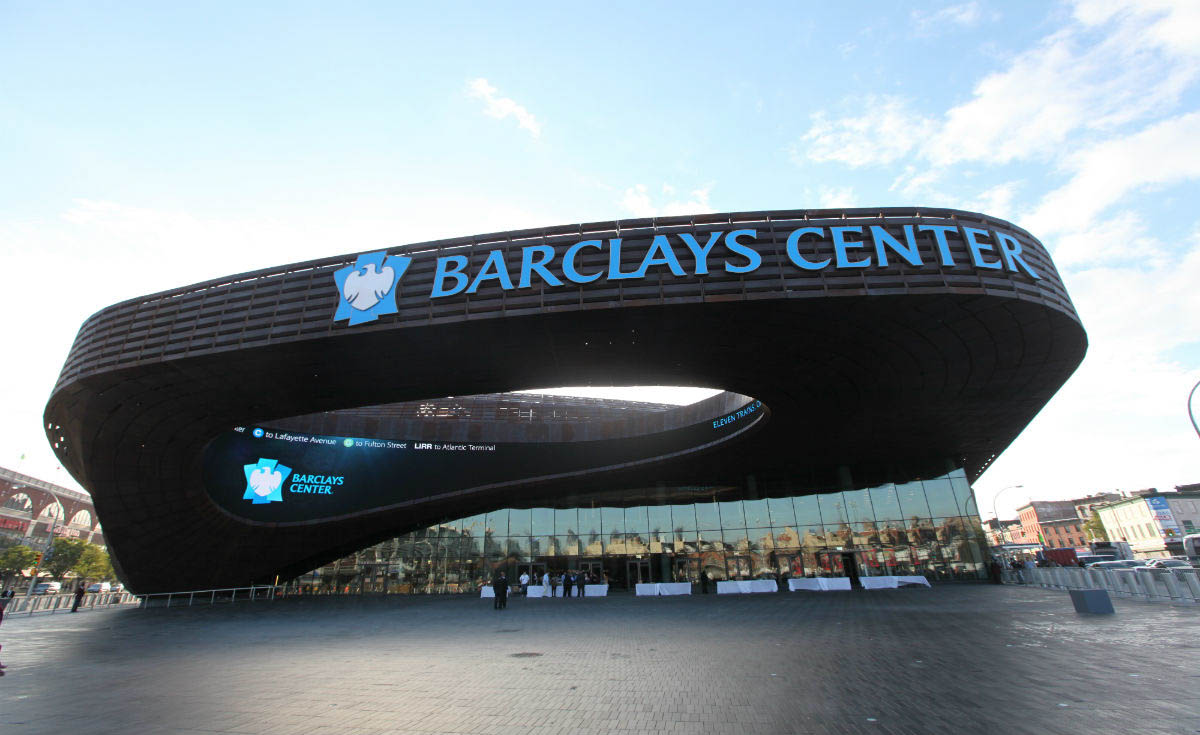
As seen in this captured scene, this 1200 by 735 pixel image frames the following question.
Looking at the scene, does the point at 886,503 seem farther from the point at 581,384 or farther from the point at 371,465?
the point at 371,465

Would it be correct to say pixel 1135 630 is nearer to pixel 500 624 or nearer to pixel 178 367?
pixel 500 624

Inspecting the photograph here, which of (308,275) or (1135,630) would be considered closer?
(1135,630)

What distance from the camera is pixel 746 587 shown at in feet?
96.7

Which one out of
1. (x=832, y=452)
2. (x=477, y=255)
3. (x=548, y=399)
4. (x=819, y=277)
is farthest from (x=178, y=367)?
(x=832, y=452)

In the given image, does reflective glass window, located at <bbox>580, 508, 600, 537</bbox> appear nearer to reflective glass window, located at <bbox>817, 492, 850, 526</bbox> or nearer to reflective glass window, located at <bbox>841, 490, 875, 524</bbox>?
reflective glass window, located at <bbox>817, 492, 850, 526</bbox>

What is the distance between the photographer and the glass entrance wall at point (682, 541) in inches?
1255

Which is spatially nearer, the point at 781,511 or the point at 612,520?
the point at 781,511

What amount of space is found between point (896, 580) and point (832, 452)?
8126 mm

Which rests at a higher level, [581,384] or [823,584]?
[581,384]

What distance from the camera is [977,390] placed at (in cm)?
2019

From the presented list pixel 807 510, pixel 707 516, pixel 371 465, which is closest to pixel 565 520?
pixel 707 516

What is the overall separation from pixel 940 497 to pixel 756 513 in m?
10.9

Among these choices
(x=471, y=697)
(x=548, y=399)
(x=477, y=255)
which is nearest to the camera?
(x=471, y=697)

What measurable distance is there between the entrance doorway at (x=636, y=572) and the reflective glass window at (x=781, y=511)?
8746mm
